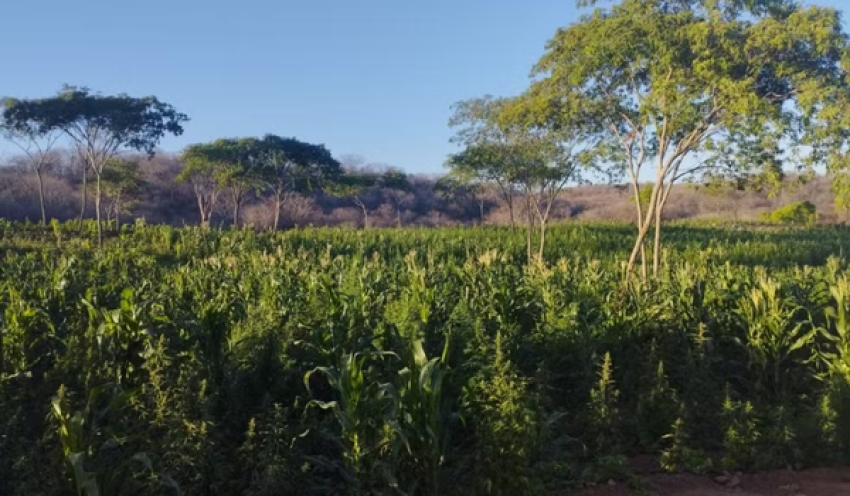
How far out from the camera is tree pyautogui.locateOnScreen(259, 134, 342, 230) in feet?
109

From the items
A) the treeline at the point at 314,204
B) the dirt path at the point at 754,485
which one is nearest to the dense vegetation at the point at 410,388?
the dirt path at the point at 754,485

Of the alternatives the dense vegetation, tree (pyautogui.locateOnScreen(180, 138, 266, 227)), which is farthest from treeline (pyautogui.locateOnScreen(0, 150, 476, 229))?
the dense vegetation

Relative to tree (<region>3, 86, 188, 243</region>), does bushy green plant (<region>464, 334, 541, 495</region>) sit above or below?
Result: below

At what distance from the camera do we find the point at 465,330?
6.08m

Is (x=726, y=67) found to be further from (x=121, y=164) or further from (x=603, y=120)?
(x=121, y=164)

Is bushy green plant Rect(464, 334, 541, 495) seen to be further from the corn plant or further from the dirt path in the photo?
the dirt path

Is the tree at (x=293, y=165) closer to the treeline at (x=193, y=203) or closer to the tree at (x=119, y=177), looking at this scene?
the tree at (x=119, y=177)

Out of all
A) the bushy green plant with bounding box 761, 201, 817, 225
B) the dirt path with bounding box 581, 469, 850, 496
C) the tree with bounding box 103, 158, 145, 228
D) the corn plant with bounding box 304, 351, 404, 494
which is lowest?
the dirt path with bounding box 581, 469, 850, 496

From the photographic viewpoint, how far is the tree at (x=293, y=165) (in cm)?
3316

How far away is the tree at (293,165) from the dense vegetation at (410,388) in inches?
988

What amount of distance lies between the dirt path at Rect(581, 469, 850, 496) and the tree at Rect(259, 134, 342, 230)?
94.1 ft

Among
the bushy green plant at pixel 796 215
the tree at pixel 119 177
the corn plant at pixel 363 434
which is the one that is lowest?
the corn plant at pixel 363 434

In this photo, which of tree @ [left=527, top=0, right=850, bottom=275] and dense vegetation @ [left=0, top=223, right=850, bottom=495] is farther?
tree @ [left=527, top=0, right=850, bottom=275]

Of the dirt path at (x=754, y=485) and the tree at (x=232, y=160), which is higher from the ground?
the tree at (x=232, y=160)
